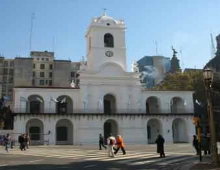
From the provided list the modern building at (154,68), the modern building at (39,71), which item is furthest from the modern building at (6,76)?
the modern building at (154,68)

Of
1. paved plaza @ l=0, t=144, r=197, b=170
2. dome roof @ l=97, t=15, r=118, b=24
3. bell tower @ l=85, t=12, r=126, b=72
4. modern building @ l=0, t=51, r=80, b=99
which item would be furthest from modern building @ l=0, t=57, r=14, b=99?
paved plaza @ l=0, t=144, r=197, b=170

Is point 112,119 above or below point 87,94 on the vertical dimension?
below

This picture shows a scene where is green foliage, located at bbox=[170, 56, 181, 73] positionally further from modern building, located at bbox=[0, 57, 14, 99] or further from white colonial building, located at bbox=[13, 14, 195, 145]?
modern building, located at bbox=[0, 57, 14, 99]

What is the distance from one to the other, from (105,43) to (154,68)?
145 ft

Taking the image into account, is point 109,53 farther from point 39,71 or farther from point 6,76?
point 6,76

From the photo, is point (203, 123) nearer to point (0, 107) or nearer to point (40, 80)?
point (0, 107)

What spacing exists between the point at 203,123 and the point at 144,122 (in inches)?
582

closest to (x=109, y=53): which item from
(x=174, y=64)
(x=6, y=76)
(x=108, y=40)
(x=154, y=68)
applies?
(x=108, y=40)

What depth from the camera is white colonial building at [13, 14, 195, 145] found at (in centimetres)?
4503

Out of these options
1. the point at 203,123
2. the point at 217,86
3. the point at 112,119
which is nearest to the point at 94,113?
the point at 112,119

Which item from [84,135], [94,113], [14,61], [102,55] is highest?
[14,61]

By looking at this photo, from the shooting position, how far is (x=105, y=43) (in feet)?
170

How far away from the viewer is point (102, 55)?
50.5 m

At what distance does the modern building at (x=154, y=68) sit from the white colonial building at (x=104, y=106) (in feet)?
126
